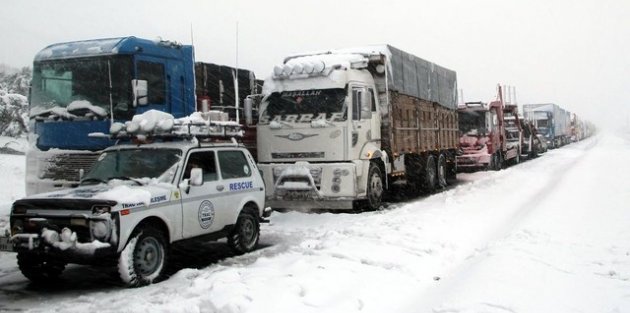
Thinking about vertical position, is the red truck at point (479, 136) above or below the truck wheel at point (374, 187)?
above

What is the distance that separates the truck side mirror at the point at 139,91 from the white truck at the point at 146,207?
279 cm

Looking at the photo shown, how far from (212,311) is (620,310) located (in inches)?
149

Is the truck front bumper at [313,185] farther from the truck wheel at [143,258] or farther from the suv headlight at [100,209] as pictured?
the suv headlight at [100,209]

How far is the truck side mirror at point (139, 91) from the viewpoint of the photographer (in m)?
10.2

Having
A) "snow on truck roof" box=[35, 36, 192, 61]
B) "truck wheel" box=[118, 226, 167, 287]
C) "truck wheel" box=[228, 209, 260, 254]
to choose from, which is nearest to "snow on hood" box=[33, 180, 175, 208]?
"truck wheel" box=[118, 226, 167, 287]

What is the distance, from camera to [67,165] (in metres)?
10.1

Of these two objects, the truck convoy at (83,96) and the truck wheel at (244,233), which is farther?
the truck convoy at (83,96)

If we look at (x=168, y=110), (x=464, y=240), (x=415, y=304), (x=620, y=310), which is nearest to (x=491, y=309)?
(x=415, y=304)

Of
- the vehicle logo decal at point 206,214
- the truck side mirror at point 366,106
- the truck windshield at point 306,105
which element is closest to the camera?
the vehicle logo decal at point 206,214

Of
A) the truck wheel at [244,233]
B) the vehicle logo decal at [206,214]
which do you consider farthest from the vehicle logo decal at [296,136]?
the vehicle logo decal at [206,214]

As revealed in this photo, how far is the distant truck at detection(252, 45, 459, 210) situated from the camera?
447 inches

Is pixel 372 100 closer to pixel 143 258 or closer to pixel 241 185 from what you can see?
pixel 241 185

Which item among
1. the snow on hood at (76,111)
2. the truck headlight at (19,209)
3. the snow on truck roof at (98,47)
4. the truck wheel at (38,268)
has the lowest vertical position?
the truck wheel at (38,268)

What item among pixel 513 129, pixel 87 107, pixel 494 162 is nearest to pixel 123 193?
pixel 87 107
